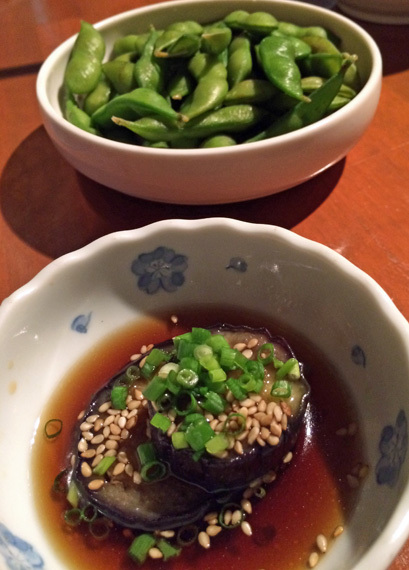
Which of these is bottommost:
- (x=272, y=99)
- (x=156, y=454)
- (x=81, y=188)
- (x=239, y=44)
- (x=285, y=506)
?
(x=285, y=506)

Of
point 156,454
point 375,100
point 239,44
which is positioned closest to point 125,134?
point 239,44

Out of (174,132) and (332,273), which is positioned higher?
(174,132)

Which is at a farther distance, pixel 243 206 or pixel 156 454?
pixel 243 206

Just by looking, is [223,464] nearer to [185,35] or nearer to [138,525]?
[138,525]

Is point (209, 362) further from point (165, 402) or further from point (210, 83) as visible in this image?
point (210, 83)

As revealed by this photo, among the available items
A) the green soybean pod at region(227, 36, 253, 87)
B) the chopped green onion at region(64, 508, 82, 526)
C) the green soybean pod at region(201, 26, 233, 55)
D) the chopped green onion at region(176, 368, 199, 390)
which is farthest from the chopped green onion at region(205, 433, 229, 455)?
the green soybean pod at region(201, 26, 233, 55)

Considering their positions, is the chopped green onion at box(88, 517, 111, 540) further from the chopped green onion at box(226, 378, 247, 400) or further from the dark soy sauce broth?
the chopped green onion at box(226, 378, 247, 400)
